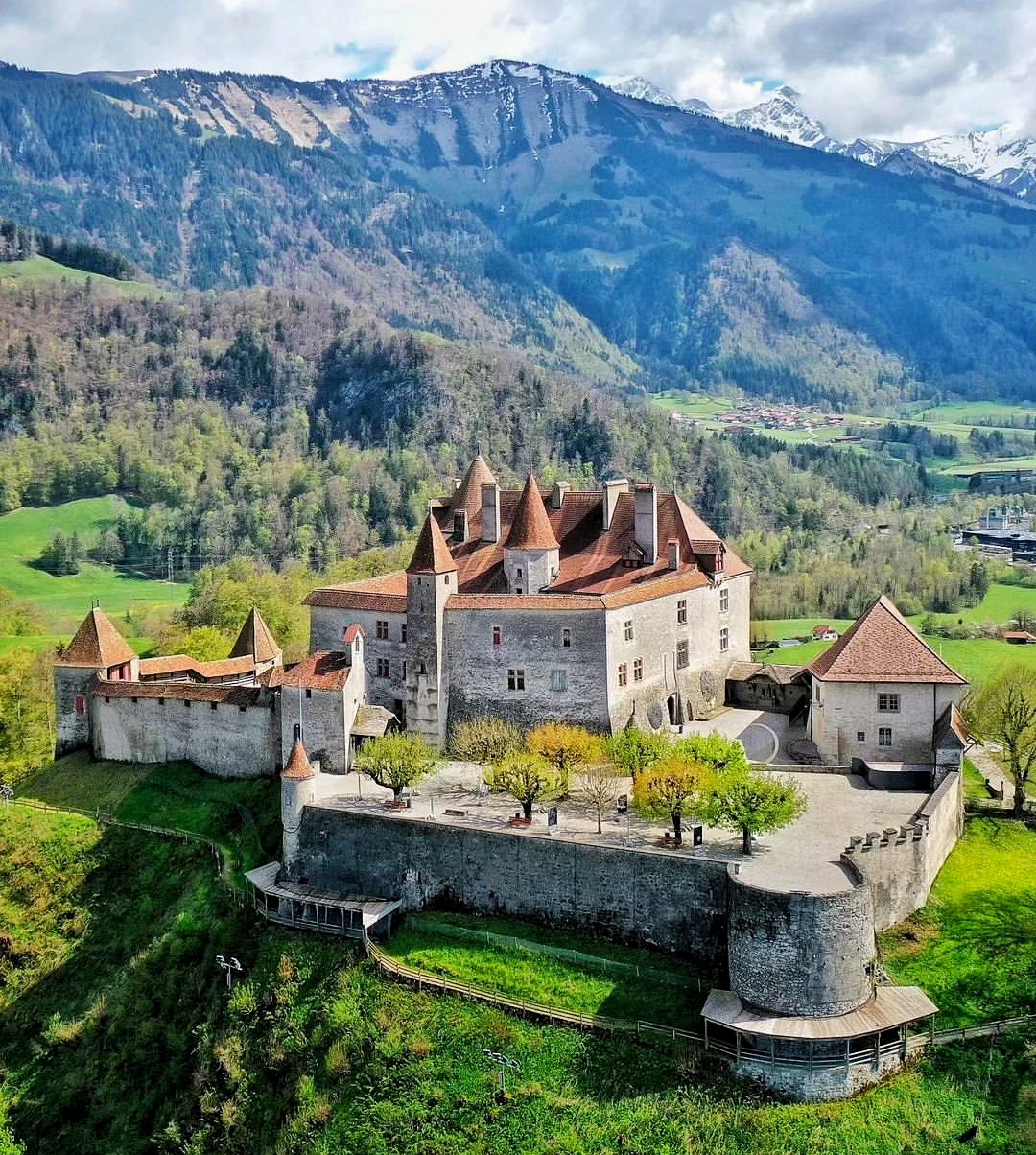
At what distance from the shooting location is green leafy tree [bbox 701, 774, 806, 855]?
52.4 metres

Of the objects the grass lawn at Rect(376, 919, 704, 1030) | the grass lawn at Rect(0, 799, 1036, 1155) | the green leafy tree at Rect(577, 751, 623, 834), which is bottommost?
the grass lawn at Rect(0, 799, 1036, 1155)

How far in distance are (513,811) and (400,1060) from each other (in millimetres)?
13472

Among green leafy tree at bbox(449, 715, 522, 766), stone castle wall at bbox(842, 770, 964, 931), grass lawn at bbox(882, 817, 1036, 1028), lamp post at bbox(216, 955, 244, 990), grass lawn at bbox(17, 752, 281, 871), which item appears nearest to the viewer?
grass lawn at bbox(882, 817, 1036, 1028)

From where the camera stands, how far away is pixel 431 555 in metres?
68.4

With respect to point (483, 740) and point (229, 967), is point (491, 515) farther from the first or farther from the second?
point (229, 967)

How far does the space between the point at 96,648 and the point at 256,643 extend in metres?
10.4

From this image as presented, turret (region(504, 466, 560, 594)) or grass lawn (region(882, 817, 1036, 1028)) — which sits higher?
turret (region(504, 466, 560, 594))

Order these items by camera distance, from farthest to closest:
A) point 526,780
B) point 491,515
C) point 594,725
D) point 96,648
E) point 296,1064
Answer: point 491,515 < point 96,648 < point 594,725 < point 526,780 < point 296,1064

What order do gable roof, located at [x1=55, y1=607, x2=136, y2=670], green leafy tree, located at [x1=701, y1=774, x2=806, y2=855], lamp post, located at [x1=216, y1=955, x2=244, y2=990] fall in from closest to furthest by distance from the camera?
green leafy tree, located at [x1=701, y1=774, x2=806, y2=855] < lamp post, located at [x1=216, y1=955, x2=244, y2=990] < gable roof, located at [x1=55, y1=607, x2=136, y2=670]

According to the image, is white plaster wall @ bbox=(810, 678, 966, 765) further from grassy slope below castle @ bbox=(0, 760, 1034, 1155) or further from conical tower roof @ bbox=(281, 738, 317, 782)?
conical tower roof @ bbox=(281, 738, 317, 782)

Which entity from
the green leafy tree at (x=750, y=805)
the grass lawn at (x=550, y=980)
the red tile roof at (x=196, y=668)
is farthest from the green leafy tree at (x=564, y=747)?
the red tile roof at (x=196, y=668)

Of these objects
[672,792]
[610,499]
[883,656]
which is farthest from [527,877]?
[610,499]

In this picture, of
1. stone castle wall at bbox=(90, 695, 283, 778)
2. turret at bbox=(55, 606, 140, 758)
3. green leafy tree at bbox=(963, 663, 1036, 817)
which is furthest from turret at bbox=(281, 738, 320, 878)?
green leafy tree at bbox=(963, 663, 1036, 817)

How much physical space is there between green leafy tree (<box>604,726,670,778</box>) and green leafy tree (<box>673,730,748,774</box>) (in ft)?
4.85
